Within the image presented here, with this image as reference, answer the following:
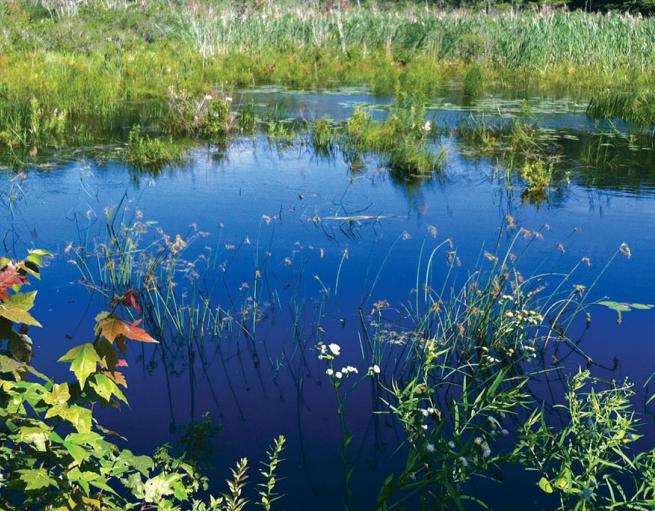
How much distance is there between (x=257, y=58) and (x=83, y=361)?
508 inches

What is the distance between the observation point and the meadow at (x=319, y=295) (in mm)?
2410

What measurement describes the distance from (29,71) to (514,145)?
6.64 meters

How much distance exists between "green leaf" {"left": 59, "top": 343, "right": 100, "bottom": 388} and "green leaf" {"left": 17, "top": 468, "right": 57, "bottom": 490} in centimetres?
22

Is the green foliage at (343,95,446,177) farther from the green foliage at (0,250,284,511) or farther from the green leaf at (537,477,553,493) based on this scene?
the green foliage at (0,250,284,511)

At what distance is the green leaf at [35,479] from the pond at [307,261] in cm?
107

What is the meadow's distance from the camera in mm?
2410

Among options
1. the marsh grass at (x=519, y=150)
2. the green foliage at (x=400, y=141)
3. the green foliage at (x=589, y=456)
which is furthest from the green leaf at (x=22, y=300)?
the green foliage at (x=400, y=141)

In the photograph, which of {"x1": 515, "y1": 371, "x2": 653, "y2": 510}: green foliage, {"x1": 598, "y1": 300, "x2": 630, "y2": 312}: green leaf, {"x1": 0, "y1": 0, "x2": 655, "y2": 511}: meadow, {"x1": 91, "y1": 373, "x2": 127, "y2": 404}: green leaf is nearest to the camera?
{"x1": 91, "y1": 373, "x2": 127, "y2": 404}: green leaf

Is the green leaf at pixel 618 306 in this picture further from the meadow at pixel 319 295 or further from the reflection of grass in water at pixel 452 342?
the reflection of grass in water at pixel 452 342

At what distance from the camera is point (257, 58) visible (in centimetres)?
1417

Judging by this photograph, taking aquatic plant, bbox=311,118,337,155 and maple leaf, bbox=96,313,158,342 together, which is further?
aquatic plant, bbox=311,118,337,155

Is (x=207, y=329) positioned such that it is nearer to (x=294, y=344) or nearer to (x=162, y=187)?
(x=294, y=344)

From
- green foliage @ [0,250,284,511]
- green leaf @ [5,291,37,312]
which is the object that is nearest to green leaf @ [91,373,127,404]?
green foliage @ [0,250,284,511]

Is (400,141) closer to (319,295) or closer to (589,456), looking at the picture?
(319,295)
